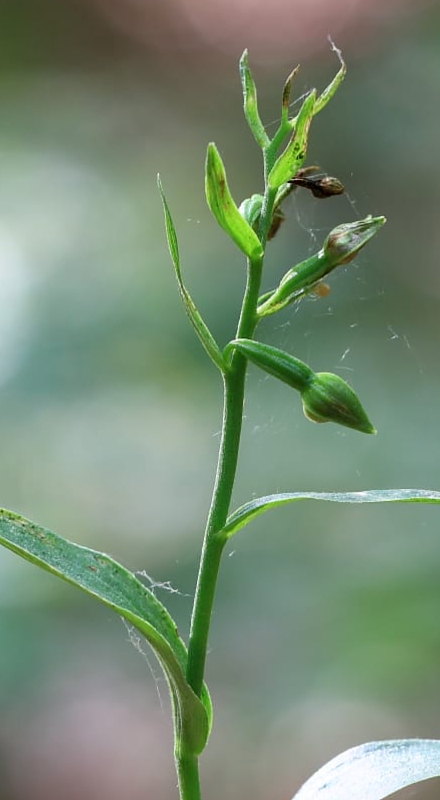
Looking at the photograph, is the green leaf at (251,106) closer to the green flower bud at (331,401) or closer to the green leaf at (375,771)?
the green flower bud at (331,401)

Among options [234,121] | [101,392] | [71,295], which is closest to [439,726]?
[101,392]

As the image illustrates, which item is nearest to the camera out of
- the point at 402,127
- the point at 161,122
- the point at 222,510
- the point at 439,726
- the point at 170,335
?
the point at 222,510

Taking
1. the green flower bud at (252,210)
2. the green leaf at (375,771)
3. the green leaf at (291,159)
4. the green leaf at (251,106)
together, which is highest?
the green leaf at (251,106)

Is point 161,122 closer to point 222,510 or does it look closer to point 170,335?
point 170,335

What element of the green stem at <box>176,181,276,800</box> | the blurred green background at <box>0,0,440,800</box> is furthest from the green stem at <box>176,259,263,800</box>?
the blurred green background at <box>0,0,440,800</box>

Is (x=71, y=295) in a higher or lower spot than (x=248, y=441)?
higher

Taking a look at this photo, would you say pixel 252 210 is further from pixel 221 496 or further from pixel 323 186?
pixel 221 496

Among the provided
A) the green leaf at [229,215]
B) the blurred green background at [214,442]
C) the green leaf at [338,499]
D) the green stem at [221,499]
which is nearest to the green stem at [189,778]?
the green stem at [221,499]
